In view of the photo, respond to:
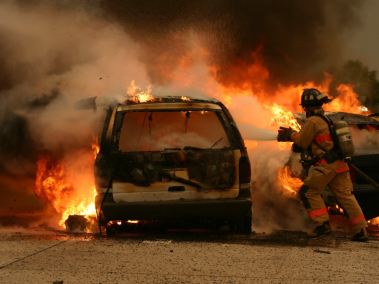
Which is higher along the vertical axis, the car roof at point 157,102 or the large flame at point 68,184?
the car roof at point 157,102

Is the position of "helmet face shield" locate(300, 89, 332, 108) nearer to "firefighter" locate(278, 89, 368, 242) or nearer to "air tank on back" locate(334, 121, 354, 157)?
"firefighter" locate(278, 89, 368, 242)

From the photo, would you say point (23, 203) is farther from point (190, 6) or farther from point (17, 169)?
point (190, 6)

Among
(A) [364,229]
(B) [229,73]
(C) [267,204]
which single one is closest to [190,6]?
(B) [229,73]

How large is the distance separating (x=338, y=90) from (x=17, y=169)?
39.8 ft

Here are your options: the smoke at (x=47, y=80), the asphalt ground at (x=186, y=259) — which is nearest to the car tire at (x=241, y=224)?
the asphalt ground at (x=186, y=259)

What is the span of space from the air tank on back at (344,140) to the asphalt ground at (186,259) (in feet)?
3.36

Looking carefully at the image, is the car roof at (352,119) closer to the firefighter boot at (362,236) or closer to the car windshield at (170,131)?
the firefighter boot at (362,236)

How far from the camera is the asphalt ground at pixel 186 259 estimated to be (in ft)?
12.4

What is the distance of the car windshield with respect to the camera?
5285 mm

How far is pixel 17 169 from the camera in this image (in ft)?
32.5

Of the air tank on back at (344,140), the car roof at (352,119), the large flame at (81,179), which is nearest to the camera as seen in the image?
the air tank on back at (344,140)

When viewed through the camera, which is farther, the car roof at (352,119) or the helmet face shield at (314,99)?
the car roof at (352,119)

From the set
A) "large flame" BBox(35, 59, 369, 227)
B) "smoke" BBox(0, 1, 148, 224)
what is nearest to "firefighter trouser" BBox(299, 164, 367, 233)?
"large flame" BBox(35, 59, 369, 227)

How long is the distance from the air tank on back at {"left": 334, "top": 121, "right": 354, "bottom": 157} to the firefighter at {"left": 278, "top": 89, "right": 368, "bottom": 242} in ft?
0.36
